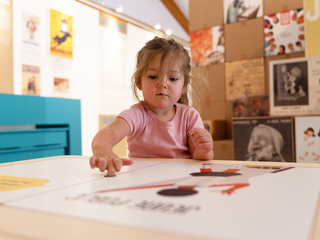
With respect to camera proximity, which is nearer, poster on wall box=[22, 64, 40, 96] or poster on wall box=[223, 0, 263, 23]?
poster on wall box=[22, 64, 40, 96]

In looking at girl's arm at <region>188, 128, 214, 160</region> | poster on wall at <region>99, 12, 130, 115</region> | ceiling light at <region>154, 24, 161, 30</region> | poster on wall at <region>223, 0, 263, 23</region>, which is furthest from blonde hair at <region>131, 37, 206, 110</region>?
ceiling light at <region>154, 24, 161, 30</region>

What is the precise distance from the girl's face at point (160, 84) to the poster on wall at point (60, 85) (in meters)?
1.37

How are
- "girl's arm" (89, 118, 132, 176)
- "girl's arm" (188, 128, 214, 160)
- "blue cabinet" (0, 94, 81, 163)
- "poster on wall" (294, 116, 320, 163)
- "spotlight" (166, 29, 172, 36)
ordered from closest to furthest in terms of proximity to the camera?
"girl's arm" (89, 118, 132, 176) → "girl's arm" (188, 128, 214, 160) → "blue cabinet" (0, 94, 81, 163) → "poster on wall" (294, 116, 320, 163) → "spotlight" (166, 29, 172, 36)

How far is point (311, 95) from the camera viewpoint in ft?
5.79

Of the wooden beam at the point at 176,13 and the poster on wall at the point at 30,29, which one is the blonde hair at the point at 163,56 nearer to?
the poster on wall at the point at 30,29

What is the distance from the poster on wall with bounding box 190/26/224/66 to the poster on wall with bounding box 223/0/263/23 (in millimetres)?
118

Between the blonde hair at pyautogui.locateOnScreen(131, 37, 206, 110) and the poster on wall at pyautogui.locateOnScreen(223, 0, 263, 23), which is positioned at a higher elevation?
the poster on wall at pyautogui.locateOnScreen(223, 0, 263, 23)

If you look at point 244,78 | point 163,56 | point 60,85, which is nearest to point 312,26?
point 244,78

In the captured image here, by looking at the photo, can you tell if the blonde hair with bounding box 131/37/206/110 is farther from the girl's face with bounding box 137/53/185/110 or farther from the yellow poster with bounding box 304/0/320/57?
the yellow poster with bounding box 304/0/320/57

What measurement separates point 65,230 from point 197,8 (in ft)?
8.18

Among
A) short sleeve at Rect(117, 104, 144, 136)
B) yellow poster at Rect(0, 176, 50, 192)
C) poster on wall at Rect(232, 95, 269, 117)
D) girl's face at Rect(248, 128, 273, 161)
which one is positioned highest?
poster on wall at Rect(232, 95, 269, 117)

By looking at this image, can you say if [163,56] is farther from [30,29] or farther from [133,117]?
[30,29]

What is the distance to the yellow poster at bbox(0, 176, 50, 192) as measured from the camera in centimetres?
40

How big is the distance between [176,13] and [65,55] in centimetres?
166
